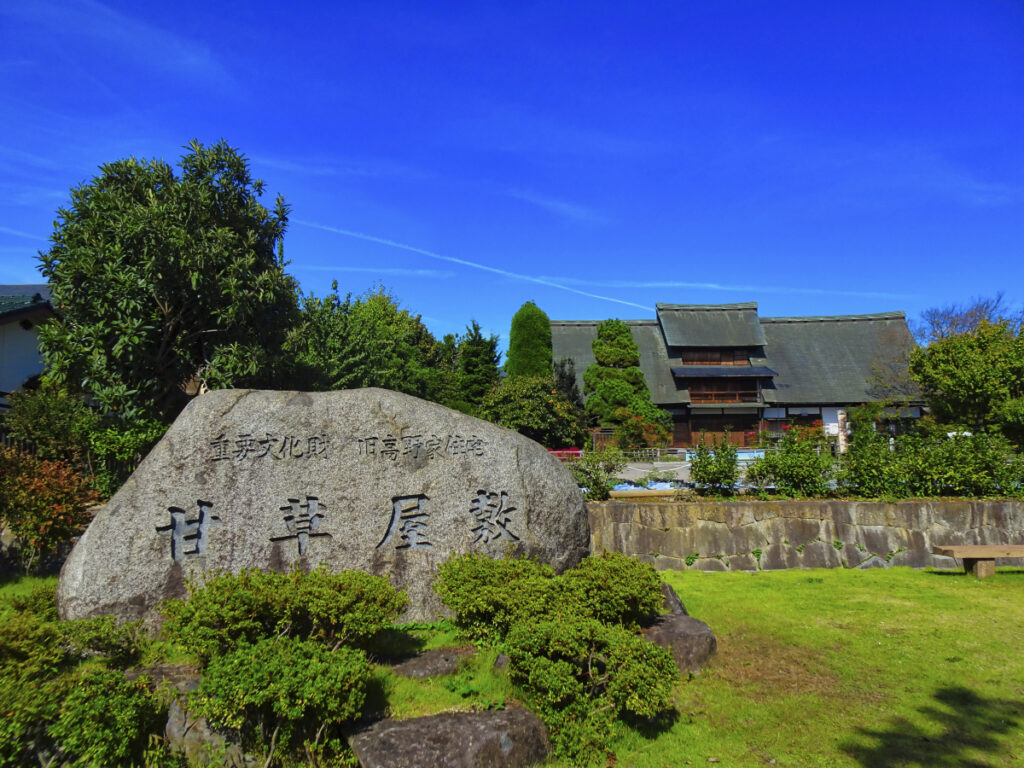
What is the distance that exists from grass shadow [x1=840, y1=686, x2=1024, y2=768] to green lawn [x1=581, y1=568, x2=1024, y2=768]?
0.04ft

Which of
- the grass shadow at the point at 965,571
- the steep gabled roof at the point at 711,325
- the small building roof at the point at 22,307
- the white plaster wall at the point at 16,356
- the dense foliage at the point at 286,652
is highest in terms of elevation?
the steep gabled roof at the point at 711,325

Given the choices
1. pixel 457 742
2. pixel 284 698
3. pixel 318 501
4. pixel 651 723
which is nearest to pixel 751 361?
pixel 318 501

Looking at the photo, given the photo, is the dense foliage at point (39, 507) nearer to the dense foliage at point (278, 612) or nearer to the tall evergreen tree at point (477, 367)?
the dense foliage at point (278, 612)

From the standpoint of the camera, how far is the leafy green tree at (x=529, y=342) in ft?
109

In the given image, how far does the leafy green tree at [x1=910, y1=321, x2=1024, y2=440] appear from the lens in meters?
17.3

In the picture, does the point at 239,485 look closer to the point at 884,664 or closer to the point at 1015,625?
the point at 884,664

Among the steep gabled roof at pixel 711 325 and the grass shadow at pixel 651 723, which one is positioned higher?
the steep gabled roof at pixel 711 325

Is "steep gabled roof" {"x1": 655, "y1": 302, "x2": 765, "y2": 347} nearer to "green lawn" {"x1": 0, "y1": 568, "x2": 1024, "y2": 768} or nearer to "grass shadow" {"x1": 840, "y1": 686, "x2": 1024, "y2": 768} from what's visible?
"green lawn" {"x1": 0, "y1": 568, "x2": 1024, "y2": 768}

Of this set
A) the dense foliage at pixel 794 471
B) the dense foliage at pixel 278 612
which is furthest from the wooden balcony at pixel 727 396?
the dense foliage at pixel 278 612

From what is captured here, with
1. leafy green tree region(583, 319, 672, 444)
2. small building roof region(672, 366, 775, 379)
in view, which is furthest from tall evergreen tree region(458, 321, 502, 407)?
small building roof region(672, 366, 775, 379)

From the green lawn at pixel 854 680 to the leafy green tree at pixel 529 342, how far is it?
24.4m

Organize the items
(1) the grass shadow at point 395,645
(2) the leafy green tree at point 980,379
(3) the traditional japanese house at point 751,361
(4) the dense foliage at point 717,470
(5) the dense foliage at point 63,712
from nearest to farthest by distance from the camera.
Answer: (5) the dense foliage at point 63,712, (1) the grass shadow at point 395,645, (4) the dense foliage at point 717,470, (2) the leafy green tree at point 980,379, (3) the traditional japanese house at point 751,361

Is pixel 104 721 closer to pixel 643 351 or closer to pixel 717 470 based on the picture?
pixel 717 470

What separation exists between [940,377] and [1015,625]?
13.3 m
